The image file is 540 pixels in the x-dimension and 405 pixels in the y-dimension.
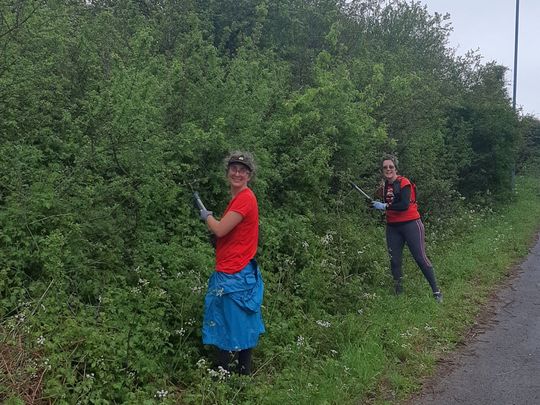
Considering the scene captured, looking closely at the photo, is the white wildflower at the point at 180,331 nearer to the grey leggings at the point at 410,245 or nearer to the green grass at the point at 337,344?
the green grass at the point at 337,344

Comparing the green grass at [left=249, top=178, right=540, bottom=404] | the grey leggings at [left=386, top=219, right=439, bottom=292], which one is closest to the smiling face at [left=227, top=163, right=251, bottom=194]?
the green grass at [left=249, top=178, right=540, bottom=404]

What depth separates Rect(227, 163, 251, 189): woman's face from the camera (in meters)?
4.28

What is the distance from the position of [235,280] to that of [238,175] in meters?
0.78

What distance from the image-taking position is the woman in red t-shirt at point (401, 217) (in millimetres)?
6746

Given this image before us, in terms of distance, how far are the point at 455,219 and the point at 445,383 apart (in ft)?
24.8

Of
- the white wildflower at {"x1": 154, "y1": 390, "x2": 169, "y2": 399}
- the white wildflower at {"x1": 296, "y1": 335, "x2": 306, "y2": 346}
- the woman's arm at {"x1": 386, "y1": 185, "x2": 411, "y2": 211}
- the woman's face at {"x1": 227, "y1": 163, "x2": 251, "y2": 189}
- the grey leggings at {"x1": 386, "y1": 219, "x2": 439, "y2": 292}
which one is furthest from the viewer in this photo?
the grey leggings at {"x1": 386, "y1": 219, "x2": 439, "y2": 292}

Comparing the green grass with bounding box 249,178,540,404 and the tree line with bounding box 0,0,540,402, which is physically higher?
the tree line with bounding box 0,0,540,402

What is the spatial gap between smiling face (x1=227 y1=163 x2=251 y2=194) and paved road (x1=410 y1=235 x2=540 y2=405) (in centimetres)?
215

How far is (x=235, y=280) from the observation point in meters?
4.21

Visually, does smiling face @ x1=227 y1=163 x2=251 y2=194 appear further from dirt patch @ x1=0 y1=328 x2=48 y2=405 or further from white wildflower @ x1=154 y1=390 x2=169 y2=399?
dirt patch @ x1=0 y1=328 x2=48 y2=405

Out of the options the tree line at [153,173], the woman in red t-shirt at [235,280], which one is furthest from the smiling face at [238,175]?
the tree line at [153,173]

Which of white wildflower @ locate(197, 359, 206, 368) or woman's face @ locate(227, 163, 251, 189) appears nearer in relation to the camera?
white wildflower @ locate(197, 359, 206, 368)

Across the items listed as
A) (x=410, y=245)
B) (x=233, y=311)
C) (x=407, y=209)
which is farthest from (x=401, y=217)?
(x=233, y=311)

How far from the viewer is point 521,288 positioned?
803 centimetres
